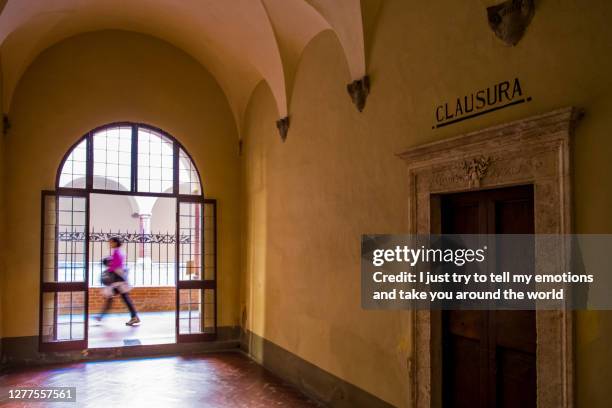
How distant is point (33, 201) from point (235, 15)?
4328 mm

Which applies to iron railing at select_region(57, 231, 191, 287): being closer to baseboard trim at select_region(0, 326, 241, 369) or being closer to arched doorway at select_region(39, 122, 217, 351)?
arched doorway at select_region(39, 122, 217, 351)

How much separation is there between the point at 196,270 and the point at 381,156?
5400 mm

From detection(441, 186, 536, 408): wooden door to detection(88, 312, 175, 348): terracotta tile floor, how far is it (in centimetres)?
612

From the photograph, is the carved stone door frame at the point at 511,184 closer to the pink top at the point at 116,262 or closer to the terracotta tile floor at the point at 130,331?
the terracotta tile floor at the point at 130,331

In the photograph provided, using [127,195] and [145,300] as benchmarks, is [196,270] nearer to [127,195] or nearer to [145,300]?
[127,195]

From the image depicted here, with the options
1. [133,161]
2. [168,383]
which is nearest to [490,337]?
[168,383]

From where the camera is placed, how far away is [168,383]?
22.8ft

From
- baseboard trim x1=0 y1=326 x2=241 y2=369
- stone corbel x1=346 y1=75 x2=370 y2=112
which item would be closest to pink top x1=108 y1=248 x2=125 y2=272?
baseboard trim x1=0 y1=326 x2=241 y2=369

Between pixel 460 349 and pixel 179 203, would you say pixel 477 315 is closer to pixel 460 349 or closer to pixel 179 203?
pixel 460 349

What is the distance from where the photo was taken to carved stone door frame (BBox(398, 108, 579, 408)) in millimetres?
3107

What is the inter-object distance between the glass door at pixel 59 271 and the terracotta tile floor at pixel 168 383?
508 millimetres

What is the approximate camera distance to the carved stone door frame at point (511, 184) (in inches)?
122

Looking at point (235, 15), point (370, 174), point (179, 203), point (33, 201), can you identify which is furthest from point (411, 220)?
point (33, 201)

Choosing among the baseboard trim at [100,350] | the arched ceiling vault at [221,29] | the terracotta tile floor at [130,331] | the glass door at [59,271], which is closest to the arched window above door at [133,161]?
the glass door at [59,271]
